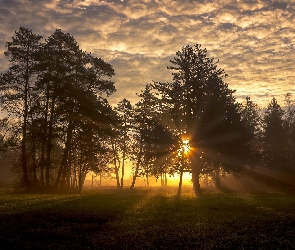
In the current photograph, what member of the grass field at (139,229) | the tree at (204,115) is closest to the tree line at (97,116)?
the tree at (204,115)

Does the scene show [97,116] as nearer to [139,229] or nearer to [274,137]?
[139,229]

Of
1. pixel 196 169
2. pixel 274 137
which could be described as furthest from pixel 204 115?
pixel 274 137

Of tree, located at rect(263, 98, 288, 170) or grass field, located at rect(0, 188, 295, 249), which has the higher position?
tree, located at rect(263, 98, 288, 170)

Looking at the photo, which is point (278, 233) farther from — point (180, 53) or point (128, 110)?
point (128, 110)

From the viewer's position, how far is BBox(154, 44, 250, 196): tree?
3731 centimetres

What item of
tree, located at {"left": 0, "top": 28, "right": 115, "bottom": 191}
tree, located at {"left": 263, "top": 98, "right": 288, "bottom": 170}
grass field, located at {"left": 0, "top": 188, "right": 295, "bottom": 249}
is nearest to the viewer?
grass field, located at {"left": 0, "top": 188, "right": 295, "bottom": 249}

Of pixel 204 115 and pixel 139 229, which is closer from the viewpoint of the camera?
pixel 139 229

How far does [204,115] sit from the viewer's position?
37.3 m

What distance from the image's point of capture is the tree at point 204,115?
37.3m

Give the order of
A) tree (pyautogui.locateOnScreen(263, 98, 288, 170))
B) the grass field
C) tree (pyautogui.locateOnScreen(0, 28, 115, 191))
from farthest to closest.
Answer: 1. tree (pyautogui.locateOnScreen(263, 98, 288, 170))
2. tree (pyautogui.locateOnScreen(0, 28, 115, 191))
3. the grass field

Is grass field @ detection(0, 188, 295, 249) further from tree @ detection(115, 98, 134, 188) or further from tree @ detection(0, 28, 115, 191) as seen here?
tree @ detection(115, 98, 134, 188)

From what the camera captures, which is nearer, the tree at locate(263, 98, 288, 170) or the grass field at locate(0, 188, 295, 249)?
the grass field at locate(0, 188, 295, 249)

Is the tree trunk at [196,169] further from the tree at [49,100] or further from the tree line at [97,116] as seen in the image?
the tree at [49,100]

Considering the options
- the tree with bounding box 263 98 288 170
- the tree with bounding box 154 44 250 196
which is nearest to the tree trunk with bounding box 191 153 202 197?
the tree with bounding box 154 44 250 196
